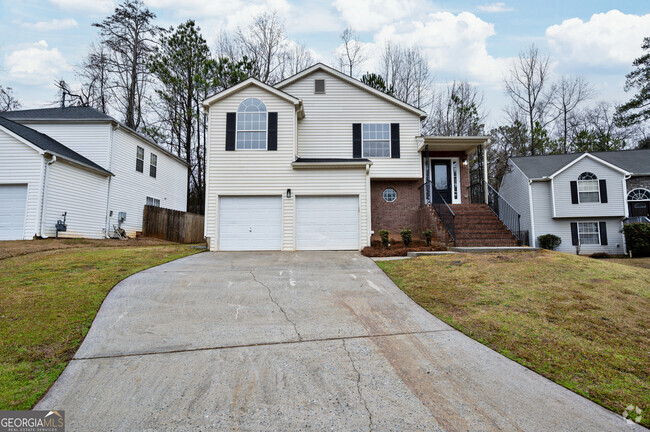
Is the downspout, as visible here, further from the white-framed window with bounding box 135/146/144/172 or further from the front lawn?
the front lawn

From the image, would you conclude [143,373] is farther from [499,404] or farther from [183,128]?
[183,128]

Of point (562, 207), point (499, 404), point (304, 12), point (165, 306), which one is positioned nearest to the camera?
point (499, 404)

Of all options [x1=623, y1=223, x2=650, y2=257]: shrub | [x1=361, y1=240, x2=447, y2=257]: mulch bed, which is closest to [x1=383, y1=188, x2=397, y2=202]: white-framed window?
[x1=361, y1=240, x2=447, y2=257]: mulch bed

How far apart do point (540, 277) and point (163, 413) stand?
6.92 metres

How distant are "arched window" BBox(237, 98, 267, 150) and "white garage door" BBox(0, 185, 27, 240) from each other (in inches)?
335

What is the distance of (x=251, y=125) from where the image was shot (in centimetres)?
1212

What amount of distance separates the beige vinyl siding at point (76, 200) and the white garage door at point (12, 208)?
0.88m

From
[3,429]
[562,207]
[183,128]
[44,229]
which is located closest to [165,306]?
[3,429]

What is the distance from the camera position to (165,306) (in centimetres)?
510

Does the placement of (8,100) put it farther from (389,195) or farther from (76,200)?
(389,195)

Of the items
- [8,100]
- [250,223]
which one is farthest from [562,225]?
[8,100]

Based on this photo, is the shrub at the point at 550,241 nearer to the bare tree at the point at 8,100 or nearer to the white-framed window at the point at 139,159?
the white-framed window at the point at 139,159

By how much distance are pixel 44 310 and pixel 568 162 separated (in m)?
21.4

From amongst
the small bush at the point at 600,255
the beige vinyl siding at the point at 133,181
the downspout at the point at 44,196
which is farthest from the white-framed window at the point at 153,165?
the small bush at the point at 600,255
